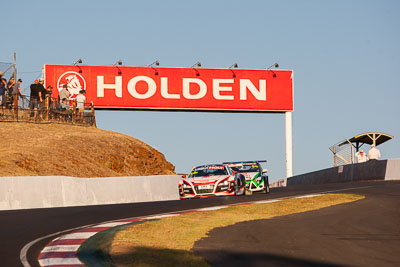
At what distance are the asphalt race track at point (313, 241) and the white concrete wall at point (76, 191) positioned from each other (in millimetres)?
8251

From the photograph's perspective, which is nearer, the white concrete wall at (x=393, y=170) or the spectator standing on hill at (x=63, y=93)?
the white concrete wall at (x=393, y=170)

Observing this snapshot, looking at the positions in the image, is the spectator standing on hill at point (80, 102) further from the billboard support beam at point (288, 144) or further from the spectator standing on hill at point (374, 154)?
the billboard support beam at point (288, 144)

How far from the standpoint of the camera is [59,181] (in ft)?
73.9

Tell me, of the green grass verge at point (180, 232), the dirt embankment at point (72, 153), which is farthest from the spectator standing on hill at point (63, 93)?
the green grass verge at point (180, 232)

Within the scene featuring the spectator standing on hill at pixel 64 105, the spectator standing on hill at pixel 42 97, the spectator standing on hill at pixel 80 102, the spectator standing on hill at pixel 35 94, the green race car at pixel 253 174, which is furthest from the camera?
the spectator standing on hill at pixel 64 105

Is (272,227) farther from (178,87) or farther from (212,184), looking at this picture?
(178,87)

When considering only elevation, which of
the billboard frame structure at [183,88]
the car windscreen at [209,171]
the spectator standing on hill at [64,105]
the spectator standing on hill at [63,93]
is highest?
the billboard frame structure at [183,88]

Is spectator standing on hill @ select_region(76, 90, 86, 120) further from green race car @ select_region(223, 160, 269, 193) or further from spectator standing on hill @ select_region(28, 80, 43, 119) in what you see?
green race car @ select_region(223, 160, 269, 193)

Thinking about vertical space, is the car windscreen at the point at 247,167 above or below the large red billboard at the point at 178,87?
below

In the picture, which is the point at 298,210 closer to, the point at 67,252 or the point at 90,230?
the point at 90,230

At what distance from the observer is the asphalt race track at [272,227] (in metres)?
10.2

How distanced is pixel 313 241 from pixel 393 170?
24.3 metres

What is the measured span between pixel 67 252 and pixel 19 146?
24.5 metres

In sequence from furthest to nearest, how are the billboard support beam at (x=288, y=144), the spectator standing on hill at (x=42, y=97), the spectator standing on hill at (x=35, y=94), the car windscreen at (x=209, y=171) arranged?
the billboard support beam at (x=288, y=144) → the spectator standing on hill at (x=42, y=97) → the spectator standing on hill at (x=35, y=94) → the car windscreen at (x=209, y=171)
